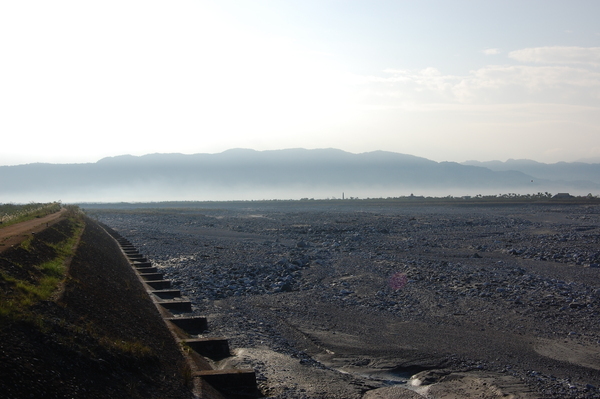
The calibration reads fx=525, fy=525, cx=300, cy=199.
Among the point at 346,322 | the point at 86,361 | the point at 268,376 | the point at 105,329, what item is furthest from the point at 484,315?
the point at 86,361

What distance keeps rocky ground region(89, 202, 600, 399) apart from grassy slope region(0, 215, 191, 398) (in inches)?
81.9

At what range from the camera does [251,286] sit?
18.7m

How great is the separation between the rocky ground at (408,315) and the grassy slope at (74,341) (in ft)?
6.83

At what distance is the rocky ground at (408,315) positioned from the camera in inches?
376

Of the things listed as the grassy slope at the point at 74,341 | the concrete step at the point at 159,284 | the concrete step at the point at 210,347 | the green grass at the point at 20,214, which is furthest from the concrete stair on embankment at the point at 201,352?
the green grass at the point at 20,214

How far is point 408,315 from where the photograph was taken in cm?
1438

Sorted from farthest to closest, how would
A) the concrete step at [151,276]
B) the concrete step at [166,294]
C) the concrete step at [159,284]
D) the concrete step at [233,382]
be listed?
1. the concrete step at [151,276]
2. the concrete step at [159,284]
3. the concrete step at [166,294]
4. the concrete step at [233,382]

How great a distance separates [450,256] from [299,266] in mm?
7660

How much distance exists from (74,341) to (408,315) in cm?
978

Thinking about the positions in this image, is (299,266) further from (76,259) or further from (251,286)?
(76,259)

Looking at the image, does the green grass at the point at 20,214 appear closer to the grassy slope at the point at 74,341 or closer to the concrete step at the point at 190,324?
the concrete step at the point at 190,324

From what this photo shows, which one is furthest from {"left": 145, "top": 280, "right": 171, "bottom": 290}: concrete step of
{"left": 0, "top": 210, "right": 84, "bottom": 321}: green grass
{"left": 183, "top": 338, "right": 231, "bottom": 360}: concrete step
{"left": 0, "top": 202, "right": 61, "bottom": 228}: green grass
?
{"left": 0, "top": 202, "right": 61, "bottom": 228}: green grass

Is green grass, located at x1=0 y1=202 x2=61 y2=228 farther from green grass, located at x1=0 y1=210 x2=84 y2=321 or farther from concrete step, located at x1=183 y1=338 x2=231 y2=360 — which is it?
concrete step, located at x1=183 y1=338 x2=231 y2=360

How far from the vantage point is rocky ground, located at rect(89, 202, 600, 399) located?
956 cm
